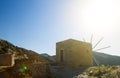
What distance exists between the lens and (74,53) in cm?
2039

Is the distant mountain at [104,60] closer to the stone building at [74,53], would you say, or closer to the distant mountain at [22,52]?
the distant mountain at [22,52]

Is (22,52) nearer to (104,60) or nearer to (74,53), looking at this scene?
(74,53)

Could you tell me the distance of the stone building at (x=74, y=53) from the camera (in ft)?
66.1

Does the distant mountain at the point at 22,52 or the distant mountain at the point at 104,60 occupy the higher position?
the distant mountain at the point at 22,52

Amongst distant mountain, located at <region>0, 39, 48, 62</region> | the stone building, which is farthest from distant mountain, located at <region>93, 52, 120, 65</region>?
the stone building

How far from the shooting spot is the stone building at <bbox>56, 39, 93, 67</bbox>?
20148mm

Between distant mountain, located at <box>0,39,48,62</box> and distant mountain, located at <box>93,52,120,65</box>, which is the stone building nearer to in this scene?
distant mountain, located at <box>0,39,48,62</box>

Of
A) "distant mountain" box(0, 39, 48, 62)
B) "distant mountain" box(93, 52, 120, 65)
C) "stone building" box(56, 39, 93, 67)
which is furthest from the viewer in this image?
"distant mountain" box(93, 52, 120, 65)

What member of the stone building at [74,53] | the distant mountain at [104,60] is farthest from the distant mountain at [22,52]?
the distant mountain at [104,60]

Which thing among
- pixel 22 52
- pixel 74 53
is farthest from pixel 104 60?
pixel 74 53

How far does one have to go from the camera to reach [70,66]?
1988 centimetres

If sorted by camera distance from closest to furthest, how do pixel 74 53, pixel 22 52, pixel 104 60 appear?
1. pixel 74 53
2. pixel 22 52
3. pixel 104 60

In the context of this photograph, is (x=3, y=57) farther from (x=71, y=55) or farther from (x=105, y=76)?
(x=105, y=76)

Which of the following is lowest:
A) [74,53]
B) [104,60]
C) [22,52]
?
[104,60]
